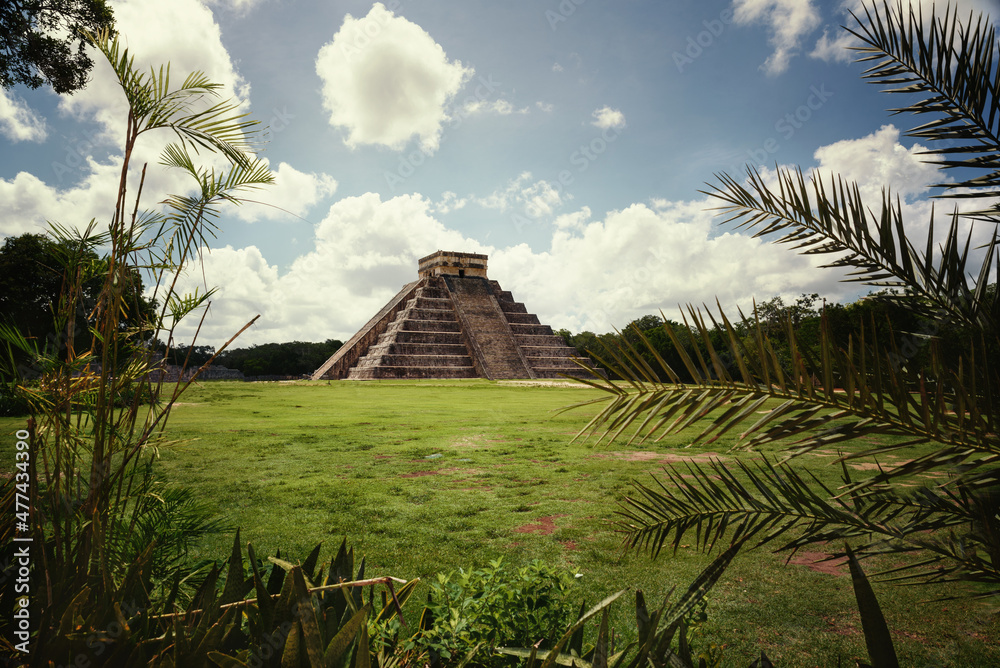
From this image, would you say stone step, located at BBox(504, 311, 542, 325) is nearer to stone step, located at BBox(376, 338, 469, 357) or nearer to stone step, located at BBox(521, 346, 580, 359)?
stone step, located at BBox(521, 346, 580, 359)

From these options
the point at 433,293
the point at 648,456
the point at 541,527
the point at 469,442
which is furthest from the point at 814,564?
the point at 433,293

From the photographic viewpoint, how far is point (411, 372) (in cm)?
3228

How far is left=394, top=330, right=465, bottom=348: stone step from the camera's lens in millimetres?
34450

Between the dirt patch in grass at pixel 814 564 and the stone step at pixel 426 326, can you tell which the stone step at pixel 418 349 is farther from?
the dirt patch in grass at pixel 814 564

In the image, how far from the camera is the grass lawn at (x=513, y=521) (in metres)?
2.68

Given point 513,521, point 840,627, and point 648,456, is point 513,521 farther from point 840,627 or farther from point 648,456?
point 648,456

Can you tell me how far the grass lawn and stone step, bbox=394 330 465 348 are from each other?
24.8 meters

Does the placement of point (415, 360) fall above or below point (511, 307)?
below

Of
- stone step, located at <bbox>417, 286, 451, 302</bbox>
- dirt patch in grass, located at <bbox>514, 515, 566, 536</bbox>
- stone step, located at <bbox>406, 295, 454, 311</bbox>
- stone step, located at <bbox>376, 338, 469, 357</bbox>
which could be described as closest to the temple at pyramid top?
stone step, located at <bbox>417, 286, 451, 302</bbox>

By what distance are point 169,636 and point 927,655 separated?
3.08 meters

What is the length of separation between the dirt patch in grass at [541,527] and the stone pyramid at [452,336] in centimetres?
2747

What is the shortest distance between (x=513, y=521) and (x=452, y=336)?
32.9 m

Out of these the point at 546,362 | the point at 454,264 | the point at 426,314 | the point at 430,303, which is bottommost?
the point at 546,362

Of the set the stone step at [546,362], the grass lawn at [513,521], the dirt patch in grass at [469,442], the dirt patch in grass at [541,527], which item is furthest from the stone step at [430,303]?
the dirt patch in grass at [541,527]
